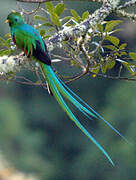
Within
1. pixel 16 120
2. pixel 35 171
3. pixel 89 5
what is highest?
pixel 89 5

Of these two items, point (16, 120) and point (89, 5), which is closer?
point (89, 5)

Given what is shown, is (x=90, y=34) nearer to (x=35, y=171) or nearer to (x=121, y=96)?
(x=121, y=96)

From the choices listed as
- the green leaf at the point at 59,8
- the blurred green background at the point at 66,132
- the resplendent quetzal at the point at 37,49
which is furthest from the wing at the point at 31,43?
the blurred green background at the point at 66,132

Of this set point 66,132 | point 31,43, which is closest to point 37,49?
point 31,43

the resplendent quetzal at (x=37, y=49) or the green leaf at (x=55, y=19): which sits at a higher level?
the green leaf at (x=55, y=19)

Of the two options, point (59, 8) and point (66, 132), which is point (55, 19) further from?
point (66, 132)

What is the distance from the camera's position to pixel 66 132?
884 cm

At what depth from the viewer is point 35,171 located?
8.10 m

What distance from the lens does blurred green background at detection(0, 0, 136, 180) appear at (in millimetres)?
7887

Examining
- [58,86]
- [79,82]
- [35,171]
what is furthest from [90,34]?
[35,171]

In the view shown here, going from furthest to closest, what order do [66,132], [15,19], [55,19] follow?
[66,132]
[15,19]
[55,19]

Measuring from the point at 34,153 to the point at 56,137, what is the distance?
0.77 meters

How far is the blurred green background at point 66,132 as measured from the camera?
7.89 meters

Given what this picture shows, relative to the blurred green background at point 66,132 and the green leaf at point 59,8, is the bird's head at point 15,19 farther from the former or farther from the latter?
the blurred green background at point 66,132
